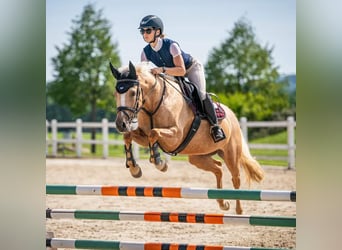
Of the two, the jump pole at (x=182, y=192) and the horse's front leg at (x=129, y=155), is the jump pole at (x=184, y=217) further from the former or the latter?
the horse's front leg at (x=129, y=155)

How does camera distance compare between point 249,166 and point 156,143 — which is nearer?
point 156,143

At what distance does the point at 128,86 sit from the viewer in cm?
343

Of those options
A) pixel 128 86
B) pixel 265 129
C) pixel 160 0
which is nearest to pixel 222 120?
pixel 128 86

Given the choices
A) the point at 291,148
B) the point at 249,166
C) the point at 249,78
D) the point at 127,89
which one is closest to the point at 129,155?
the point at 127,89

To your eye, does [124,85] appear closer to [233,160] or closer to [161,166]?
[161,166]

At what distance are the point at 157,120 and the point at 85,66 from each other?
9.57 metres

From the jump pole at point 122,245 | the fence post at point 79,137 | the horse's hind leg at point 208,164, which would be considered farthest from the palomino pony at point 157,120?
the fence post at point 79,137

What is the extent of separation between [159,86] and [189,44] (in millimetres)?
372

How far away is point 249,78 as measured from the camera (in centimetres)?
1455

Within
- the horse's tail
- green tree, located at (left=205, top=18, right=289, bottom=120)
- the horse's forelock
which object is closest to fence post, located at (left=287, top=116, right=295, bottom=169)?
green tree, located at (left=205, top=18, right=289, bottom=120)

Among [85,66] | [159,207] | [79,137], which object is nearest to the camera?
[159,207]

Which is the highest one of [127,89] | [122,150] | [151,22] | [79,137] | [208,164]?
[151,22]

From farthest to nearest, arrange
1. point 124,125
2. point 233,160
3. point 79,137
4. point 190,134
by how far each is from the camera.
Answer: point 79,137
point 233,160
point 190,134
point 124,125

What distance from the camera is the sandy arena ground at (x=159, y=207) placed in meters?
4.54
